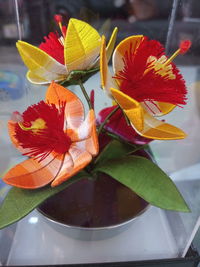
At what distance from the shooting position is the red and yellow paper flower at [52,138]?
0.84ft

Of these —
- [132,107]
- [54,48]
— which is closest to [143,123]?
[132,107]

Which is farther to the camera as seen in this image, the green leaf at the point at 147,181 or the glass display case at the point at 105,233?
the glass display case at the point at 105,233

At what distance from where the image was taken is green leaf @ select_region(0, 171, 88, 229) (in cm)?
25

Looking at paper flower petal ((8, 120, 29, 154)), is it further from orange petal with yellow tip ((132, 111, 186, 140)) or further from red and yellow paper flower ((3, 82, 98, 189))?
orange petal with yellow tip ((132, 111, 186, 140))

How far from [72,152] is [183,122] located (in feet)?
0.75

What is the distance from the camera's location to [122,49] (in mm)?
245

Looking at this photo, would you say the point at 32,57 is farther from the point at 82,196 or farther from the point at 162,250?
the point at 162,250

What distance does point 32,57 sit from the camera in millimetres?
258

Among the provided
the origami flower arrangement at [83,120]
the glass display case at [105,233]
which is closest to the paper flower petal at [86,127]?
the origami flower arrangement at [83,120]

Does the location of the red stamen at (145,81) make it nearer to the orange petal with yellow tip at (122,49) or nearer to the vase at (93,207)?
the orange petal with yellow tip at (122,49)

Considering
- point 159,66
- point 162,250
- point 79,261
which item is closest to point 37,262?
point 79,261

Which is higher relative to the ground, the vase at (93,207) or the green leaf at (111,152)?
the green leaf at (111,152)

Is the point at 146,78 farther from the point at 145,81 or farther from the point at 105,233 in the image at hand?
the point at 105,233

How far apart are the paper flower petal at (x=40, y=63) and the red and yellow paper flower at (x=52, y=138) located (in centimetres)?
1
